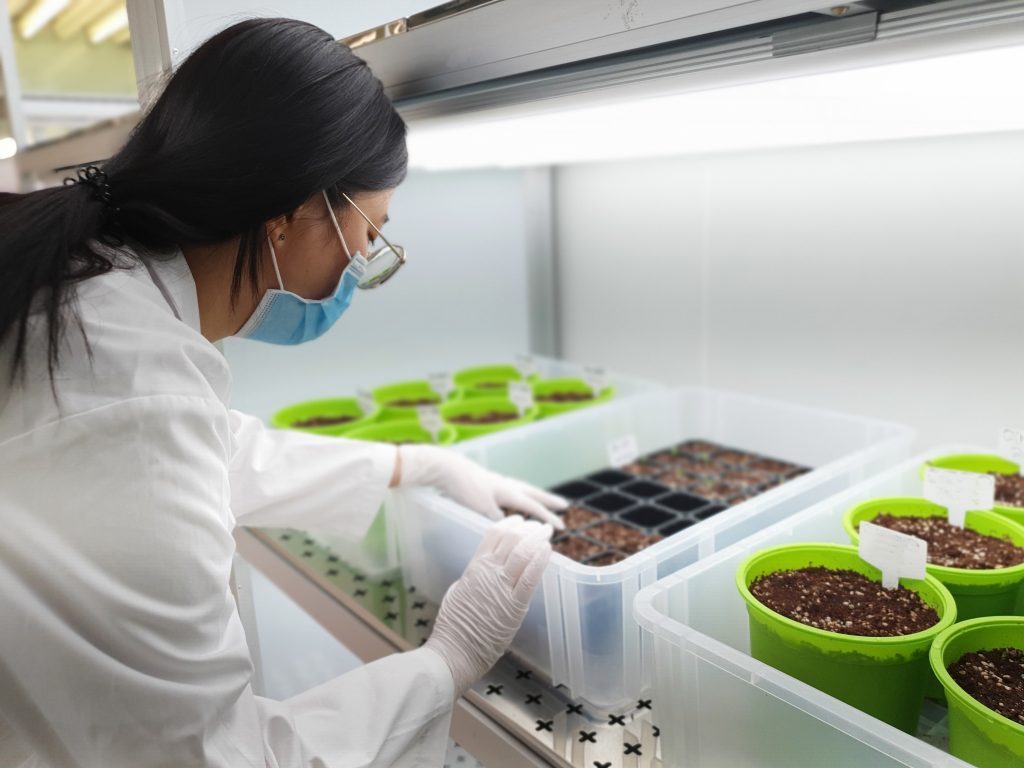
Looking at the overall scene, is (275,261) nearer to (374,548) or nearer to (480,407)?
(374,548)

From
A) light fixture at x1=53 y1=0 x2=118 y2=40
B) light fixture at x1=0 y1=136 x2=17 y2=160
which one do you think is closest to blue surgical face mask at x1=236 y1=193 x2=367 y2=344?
light fixture at x1=0 y1=136 x2=17 y2=160

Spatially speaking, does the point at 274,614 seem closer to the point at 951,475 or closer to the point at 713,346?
the point at 713,346

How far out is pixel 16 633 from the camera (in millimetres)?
653

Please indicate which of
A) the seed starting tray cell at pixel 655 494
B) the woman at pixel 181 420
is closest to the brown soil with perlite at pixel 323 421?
the seed starting tray cell at pixel 655 494

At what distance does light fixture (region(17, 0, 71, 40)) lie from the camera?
121 inches

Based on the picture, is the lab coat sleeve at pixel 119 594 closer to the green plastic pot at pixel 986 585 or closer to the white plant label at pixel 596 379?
the green plastic pot at pixel 986 585

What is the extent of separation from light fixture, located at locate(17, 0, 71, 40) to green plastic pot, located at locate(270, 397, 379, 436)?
2.33m

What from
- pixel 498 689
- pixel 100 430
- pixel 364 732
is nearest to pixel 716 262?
pixel 498 689

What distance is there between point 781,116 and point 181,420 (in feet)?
2.94

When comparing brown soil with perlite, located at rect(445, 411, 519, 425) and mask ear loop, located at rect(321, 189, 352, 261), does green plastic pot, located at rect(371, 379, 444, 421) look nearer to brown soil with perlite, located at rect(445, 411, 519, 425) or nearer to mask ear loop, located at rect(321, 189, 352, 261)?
brown soil with perlite, located at rect(445, 411, 519, 425)

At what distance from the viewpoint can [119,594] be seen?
66 cm

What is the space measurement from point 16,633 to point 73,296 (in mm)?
316

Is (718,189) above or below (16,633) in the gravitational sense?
above

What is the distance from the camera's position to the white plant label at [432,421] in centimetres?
173
